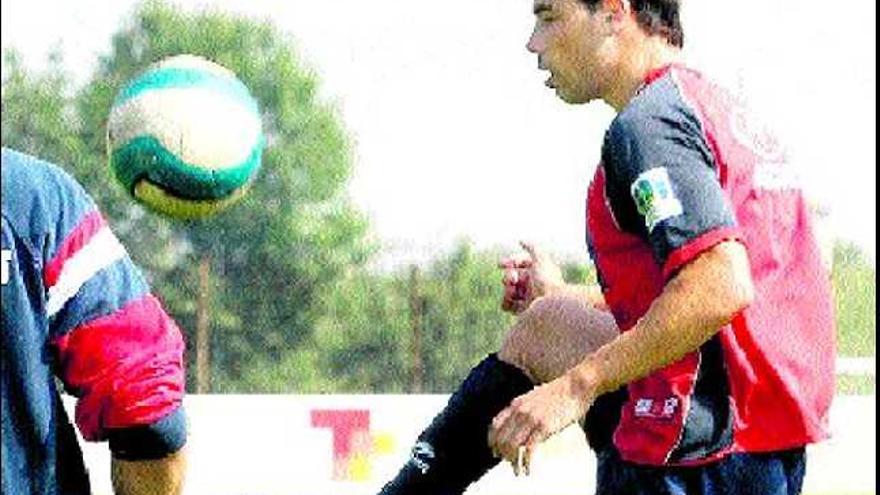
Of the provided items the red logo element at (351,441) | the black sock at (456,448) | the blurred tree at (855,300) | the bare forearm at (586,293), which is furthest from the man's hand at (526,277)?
the blurred tree at (855,300)

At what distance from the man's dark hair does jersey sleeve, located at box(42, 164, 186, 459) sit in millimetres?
1319

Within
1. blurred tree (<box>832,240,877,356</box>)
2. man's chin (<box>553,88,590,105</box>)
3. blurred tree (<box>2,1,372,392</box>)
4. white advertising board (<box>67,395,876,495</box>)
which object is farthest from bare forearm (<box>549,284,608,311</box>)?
blurred tree (<box>2,1,372,392</box>)

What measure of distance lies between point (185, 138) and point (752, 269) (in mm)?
1760

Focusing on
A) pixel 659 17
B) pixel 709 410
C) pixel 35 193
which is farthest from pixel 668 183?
pixel 35 193

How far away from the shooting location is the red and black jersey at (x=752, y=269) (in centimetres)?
390

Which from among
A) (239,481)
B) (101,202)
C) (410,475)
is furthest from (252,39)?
(410,475)

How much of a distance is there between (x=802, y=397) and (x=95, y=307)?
1383 millimetres

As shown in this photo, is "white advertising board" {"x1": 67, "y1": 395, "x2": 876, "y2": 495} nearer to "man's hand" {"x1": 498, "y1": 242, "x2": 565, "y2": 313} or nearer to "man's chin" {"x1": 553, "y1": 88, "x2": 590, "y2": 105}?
"man's hand" {"x1": 498, "y1": 242, "x2": 565, "y2": 313}

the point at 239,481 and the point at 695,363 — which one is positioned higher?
the point at 695,363

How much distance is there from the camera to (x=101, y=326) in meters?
3.22

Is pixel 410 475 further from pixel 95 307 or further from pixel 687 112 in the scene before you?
pixel 95 307

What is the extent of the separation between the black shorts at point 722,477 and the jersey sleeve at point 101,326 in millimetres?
1080

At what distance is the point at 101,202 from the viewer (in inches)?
1875

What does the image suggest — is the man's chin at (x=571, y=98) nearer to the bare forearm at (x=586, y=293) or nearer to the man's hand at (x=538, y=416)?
the bare forearm at (x=586, y=293)
